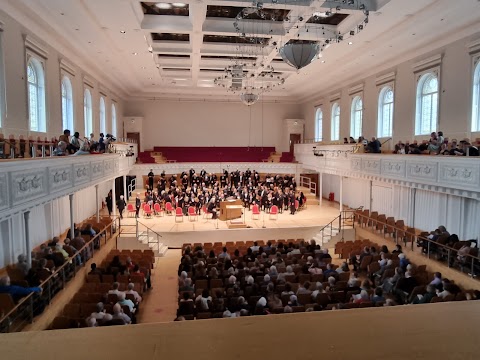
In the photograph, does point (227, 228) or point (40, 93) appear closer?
point (40, 93)

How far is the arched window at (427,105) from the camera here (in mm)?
17438

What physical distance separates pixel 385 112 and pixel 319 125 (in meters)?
10.5

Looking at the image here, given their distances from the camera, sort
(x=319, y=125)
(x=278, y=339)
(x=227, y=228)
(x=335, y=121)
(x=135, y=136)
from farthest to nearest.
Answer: (x=135, y=136) → (x=319, y=125) → (x=335, y=121) → (x=227, y=228) → (x=278, y=339)

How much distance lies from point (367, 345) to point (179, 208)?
2021 centimetres

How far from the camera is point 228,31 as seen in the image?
1653 cm

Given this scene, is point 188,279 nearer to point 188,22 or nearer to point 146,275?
point 146,275

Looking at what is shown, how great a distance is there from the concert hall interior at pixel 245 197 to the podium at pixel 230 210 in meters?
0.18

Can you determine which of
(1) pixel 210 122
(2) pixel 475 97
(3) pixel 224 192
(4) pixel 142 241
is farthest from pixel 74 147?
(1) pixel 210 122

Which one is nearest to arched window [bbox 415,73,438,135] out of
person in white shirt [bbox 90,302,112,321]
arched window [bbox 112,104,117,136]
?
person in white shirt [bbox 90,302,112,321]

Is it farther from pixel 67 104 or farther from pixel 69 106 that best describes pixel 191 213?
pixel 67 104

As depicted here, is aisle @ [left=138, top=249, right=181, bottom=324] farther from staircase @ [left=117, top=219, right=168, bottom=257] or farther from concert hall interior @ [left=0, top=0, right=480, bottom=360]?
staircase @ [left=117, top=219, right=168, bottom=257]

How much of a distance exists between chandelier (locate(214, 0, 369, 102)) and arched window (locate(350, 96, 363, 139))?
5570 millimetres

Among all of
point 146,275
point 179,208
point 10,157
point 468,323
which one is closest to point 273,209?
point 179,208

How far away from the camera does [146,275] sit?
515 inches
